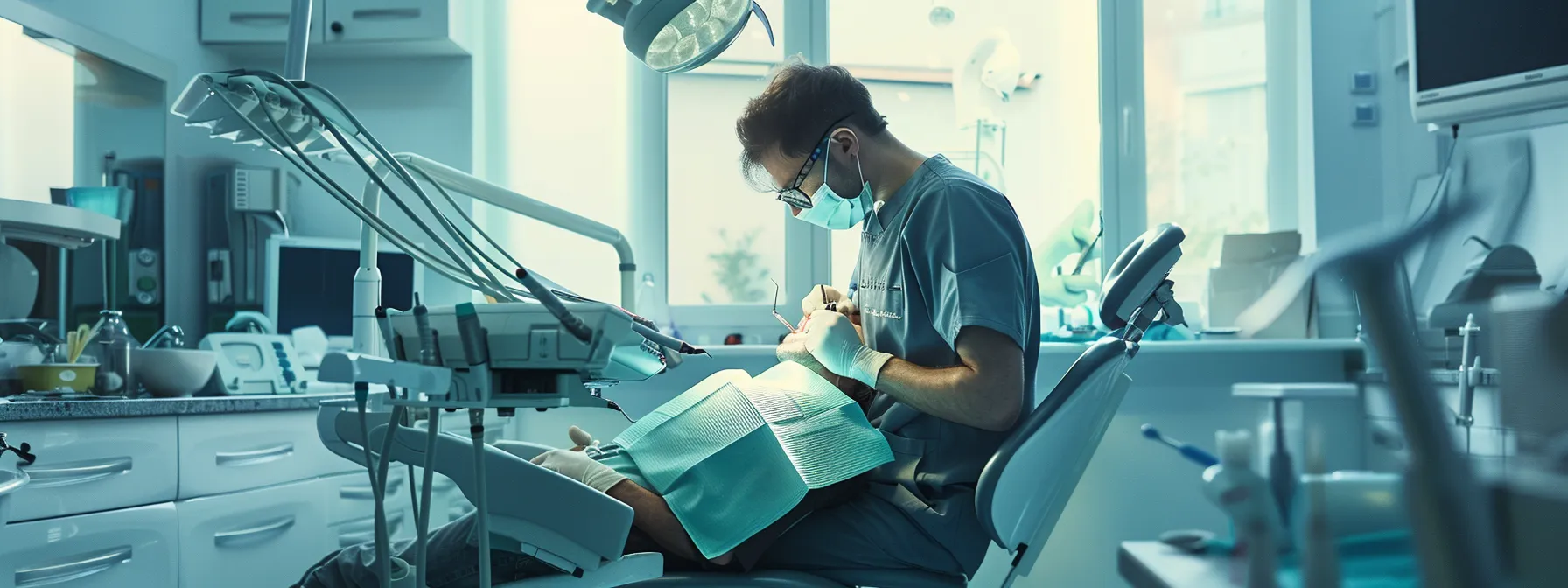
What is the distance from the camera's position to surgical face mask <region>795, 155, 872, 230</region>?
1472 millimetres

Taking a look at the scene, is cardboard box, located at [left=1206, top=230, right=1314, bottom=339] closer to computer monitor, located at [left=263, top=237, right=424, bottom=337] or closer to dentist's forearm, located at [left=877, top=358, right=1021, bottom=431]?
dentist's forearm, located at [left=877, top=358, right=1021, bottom=431]

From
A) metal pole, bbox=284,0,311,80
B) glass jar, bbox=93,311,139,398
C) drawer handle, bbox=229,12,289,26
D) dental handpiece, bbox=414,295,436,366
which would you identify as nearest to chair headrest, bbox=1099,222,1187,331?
dental handpiece, bbox=414,295,436,366

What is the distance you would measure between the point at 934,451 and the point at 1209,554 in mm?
928

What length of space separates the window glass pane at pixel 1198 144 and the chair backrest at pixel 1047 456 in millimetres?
1981

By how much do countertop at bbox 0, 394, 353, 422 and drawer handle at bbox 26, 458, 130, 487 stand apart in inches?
2.9

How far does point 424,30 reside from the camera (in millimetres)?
2596

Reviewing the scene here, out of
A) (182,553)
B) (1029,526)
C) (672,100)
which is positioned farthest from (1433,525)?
(672,100)

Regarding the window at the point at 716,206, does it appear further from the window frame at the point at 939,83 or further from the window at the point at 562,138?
the window at the point at 562,138

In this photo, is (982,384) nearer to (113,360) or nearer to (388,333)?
(388,333)

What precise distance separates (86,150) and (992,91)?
Answer: 2.34 m

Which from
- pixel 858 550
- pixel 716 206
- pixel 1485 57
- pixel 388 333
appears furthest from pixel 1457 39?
pixel 388 333

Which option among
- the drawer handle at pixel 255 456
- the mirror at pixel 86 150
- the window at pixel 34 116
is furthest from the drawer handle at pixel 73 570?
the window at pixel 34 116

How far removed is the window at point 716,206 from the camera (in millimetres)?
2971

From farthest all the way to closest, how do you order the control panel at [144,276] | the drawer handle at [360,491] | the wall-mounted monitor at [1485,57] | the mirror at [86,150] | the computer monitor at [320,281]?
the computer monitor at [320,281] < the control panel at [144,276] < the drawer handle at [360,491] < the mirror at [86,150] < the wall-mounted monitor at [1485,57]
